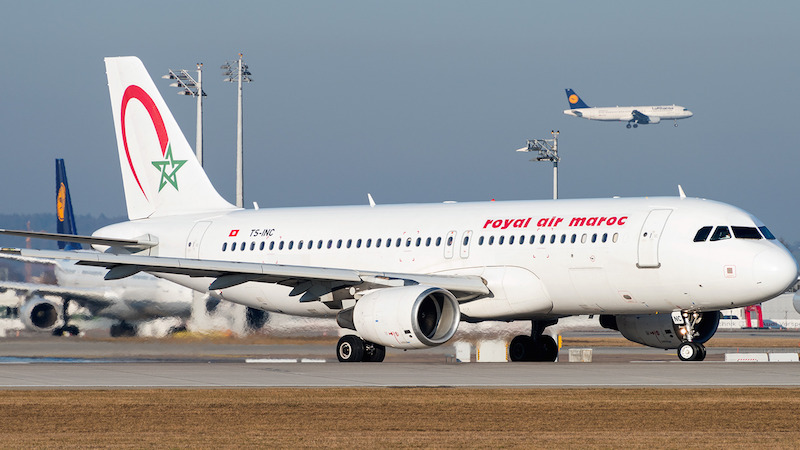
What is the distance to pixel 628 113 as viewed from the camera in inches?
6678

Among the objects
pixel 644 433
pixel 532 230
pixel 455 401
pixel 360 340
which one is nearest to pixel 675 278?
pixel 532 230

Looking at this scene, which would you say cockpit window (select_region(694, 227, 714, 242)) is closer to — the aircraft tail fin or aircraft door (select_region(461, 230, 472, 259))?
aircraft door (select_region(461, 230, 472, 259))

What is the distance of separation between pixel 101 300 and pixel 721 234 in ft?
55.7

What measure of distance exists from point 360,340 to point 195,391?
10.2 m

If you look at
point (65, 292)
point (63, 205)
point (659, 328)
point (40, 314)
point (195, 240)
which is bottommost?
point (659, 328)

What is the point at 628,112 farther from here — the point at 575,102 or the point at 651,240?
the point at 651,240

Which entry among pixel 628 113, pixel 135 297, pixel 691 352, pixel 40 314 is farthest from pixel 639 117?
pixel 691 352

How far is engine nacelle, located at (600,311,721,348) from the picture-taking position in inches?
1207

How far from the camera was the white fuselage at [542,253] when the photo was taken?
27.6 meters

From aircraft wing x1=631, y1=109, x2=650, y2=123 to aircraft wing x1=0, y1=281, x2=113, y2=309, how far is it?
140 m

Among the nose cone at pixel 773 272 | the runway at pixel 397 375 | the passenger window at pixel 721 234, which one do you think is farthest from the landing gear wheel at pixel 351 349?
the nose cone at pixel 773 272

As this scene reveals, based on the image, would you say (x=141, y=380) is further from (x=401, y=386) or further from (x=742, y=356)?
(x=742, y=356)

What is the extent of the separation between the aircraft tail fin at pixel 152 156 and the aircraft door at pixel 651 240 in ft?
46.3

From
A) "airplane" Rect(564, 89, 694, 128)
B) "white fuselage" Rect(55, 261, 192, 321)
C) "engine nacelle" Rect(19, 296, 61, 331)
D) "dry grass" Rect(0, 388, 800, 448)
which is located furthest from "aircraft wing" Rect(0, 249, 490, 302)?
"airplane" Rect(564, 89, 694, 128)
